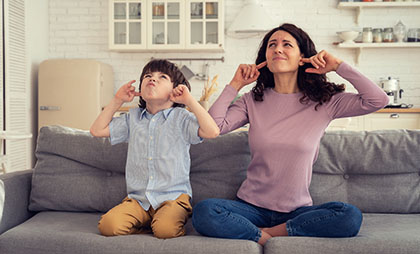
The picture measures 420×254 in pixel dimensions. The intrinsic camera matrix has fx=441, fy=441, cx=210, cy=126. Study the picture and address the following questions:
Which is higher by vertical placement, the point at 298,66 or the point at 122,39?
the point at 122,39

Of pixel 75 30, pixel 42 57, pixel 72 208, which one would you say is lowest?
pixel 72 208

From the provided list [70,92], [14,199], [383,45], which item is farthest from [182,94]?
[383,45]

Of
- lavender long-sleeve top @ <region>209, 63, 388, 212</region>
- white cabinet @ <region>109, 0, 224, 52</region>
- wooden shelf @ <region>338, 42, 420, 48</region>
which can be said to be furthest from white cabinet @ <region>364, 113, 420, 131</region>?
lavender long-sleeve top @ <region>209, 63, 388, 212</region>

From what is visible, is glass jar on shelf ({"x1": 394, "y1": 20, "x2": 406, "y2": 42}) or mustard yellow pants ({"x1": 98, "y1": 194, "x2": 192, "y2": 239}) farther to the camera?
glass jar on shelf ({"x1": 394, "y1": 20, "x2": 406, "y2": 42})

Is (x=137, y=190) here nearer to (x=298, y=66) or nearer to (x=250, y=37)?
(x=298, y=66)

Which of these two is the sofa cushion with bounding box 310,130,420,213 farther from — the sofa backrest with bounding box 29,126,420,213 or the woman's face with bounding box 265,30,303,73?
the woman's face with bounding box 265,30,303,73

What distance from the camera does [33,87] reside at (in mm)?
4836

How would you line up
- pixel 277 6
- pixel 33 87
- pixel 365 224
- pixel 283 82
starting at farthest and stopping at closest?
pixel 277 6, pixel 33 87, pixel 283 82, pixel 365 224

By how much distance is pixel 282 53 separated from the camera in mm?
1789

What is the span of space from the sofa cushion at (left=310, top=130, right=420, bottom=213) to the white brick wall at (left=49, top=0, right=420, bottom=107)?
3.36m

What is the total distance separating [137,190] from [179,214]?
22 cm

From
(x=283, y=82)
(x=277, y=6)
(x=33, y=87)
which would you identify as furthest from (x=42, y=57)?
(x=283, y=82)

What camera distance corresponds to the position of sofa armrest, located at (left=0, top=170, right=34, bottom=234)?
1.71m

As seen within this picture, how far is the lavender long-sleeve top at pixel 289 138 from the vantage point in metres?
1.68
